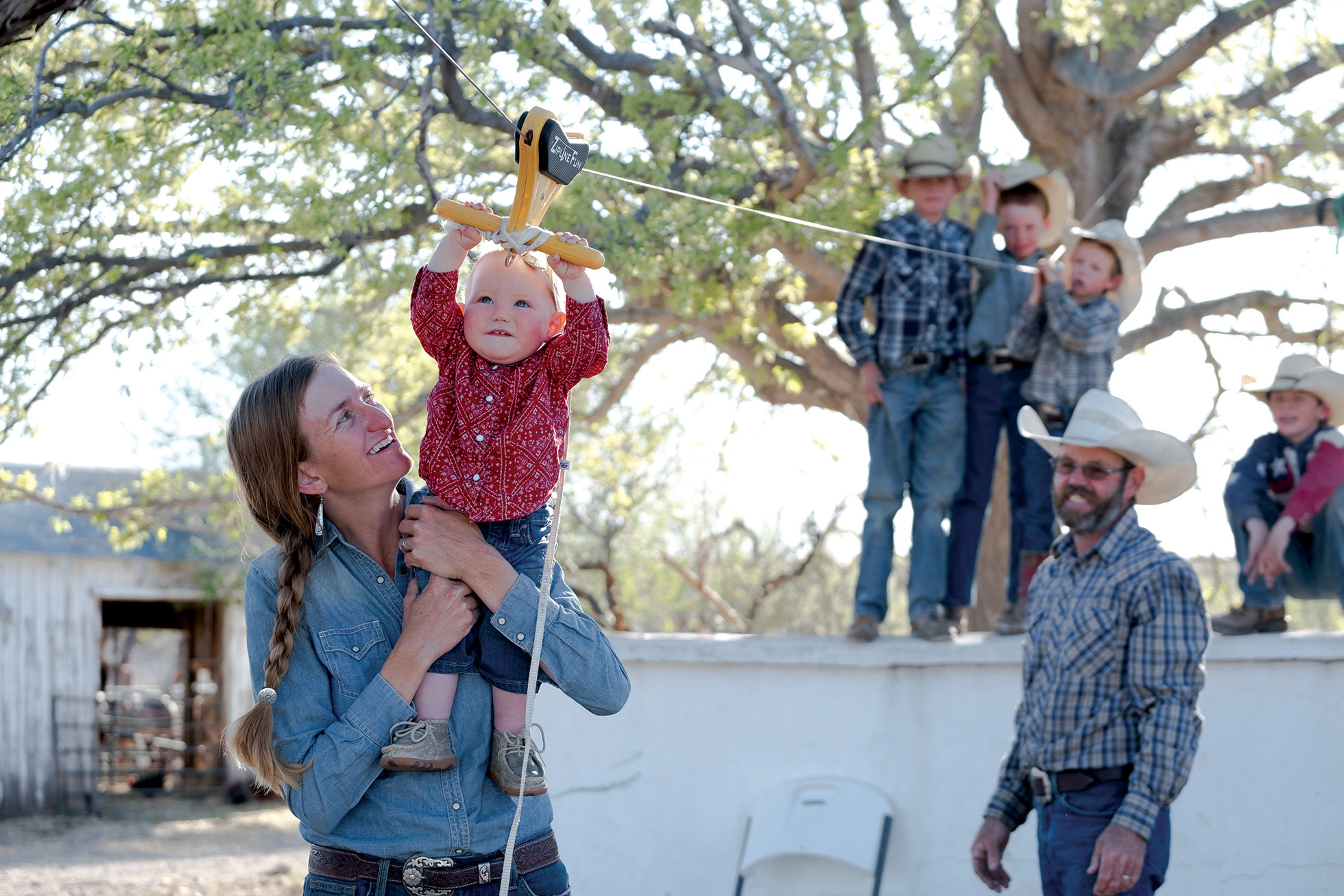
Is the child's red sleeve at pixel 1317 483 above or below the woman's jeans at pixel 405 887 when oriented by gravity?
above

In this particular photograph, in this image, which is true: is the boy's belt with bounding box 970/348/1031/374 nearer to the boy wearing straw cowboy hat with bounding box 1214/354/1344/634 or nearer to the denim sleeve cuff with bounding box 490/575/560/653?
the boy wearing straw cowboy hat with bounding box 1214/354/1344/634

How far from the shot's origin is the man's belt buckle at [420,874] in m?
2.00

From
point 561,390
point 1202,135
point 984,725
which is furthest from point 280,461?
point 1202,135

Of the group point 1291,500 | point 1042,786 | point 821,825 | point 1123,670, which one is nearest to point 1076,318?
point 1291,500

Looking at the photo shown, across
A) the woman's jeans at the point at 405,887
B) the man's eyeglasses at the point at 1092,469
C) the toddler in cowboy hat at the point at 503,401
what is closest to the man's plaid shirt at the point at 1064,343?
the man's eyeglasses at the point at 1092,469

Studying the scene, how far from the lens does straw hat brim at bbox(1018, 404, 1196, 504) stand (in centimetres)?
332

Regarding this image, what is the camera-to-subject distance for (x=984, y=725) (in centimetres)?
523

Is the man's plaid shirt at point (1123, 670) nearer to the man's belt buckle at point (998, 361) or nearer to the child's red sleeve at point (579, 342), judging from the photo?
the child's red sleeve at point (579, 342)

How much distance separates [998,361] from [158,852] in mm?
9980

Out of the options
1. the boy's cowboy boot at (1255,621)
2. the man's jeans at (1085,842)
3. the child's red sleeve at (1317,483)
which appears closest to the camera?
the man's jeans at (1085,842)

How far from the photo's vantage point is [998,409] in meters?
5.60

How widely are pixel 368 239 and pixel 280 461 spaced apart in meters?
4.90

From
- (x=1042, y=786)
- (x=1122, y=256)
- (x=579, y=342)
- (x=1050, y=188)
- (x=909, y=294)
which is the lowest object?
(x=1042, y=786)

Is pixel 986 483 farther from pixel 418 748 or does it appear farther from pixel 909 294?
pixel 418 748
